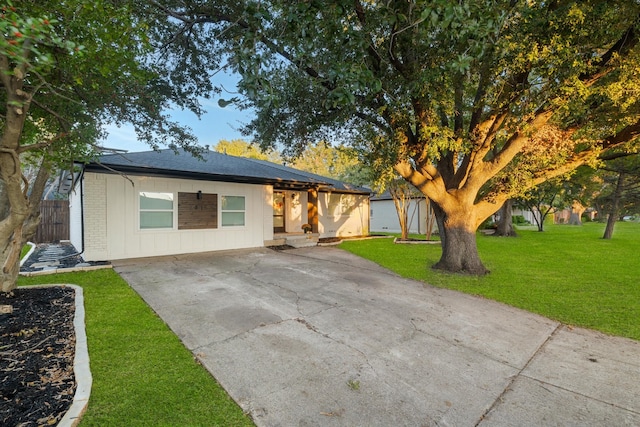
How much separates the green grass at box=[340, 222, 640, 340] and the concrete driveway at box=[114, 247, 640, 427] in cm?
62

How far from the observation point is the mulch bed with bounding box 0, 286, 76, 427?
2.20 meters

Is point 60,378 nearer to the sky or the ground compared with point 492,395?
nearer to the sky

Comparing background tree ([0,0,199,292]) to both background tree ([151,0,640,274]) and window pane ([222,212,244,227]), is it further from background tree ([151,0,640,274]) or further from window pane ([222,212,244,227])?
window pane ([222,212,244,227])

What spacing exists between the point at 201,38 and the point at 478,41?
20.6 ft

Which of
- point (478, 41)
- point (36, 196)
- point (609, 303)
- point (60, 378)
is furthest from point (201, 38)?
point (609, 303)

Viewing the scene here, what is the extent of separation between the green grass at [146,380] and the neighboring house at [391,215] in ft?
58.3

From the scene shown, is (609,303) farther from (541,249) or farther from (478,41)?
(541,249)

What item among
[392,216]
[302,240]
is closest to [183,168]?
[302,240]

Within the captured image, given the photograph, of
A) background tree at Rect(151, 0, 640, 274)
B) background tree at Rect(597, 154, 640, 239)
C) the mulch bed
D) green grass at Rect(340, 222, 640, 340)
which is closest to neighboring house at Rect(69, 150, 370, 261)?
the mulch bed

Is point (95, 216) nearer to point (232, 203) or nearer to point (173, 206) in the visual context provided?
point (173, 206)

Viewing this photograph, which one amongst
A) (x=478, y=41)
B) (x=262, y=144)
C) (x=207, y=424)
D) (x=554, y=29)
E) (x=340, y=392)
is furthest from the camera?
(x=262, y=144)

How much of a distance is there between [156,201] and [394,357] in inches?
337

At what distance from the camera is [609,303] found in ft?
16.9

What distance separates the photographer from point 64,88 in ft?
15.9
